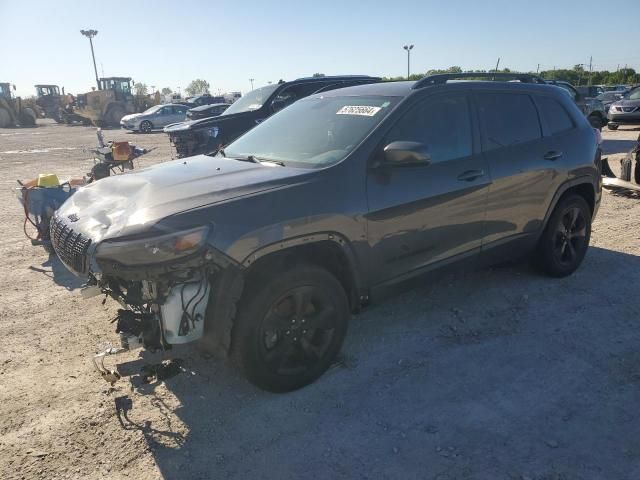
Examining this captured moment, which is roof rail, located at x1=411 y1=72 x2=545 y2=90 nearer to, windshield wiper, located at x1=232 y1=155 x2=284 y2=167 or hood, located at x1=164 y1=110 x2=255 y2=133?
windshield wiper, located at x1=232 y1=155 x2=284 y2=167

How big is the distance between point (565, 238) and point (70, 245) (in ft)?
14.2

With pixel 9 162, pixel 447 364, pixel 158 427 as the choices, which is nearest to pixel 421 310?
pixel 447 364

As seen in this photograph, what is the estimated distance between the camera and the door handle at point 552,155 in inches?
176

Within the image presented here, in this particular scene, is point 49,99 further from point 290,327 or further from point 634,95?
point 290,327

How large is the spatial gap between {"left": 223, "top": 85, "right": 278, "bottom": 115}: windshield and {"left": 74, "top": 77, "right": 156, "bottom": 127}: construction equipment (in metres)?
28.4

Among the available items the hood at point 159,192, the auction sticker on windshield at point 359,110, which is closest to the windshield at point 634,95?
the auction sticker on windshield at point 359,110

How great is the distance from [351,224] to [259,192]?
2.08ft

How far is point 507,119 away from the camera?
4305 mm

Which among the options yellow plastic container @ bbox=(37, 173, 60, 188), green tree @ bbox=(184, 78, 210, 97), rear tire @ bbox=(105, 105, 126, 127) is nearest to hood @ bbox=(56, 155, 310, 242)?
yellow plastic container @ bbox=(37, 173, 60, 188)

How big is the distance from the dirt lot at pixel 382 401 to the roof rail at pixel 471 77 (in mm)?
1898

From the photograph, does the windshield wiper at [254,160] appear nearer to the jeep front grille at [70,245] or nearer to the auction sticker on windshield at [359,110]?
the auction sticker on windshield at [359,110]

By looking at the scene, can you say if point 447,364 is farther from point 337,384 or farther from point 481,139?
point 481,139

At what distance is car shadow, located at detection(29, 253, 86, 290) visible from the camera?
5.16 metres

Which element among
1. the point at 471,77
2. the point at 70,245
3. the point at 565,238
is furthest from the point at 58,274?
the point at 565,238
